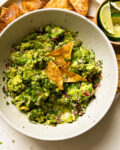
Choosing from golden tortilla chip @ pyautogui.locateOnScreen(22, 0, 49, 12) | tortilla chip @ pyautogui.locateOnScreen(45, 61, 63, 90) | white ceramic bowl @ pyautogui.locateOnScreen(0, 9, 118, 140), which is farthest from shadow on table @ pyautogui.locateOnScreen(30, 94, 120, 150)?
golden tortilla chip @ pyautogui.locateOnScreen(22, 0, 49, 12)

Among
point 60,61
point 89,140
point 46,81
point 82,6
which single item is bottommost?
point 89,140

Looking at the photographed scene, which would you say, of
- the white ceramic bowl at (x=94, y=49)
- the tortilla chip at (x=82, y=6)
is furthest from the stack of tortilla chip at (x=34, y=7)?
the white ceramic bowl at (x=94, y=49)

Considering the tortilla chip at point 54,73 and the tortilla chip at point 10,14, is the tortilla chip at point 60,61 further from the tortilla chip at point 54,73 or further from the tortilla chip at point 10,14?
the tortilla chip at point 10,14

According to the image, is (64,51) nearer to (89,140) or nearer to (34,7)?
(34,7)

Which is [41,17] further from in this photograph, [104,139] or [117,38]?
[104,139]

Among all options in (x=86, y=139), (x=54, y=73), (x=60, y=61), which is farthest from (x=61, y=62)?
(x=86, y=139)

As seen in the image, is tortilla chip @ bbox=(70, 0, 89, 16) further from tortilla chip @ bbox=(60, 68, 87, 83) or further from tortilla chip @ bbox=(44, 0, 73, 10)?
tortilla chip @ bbox=(60, 68, 87, 83)
